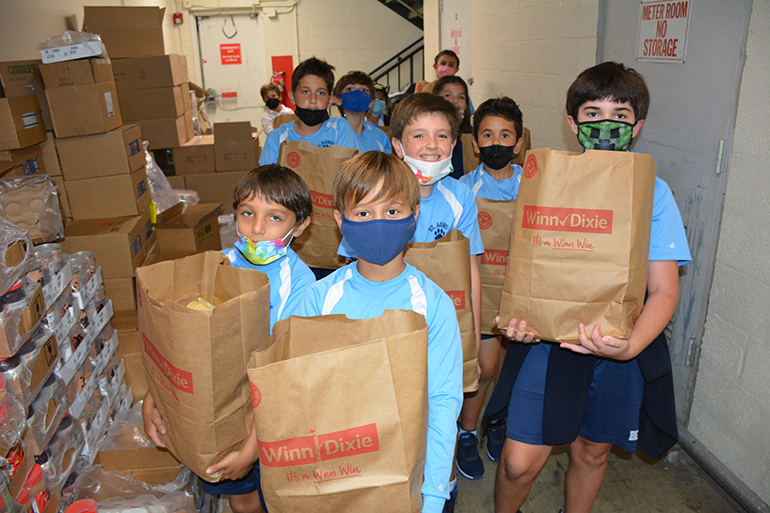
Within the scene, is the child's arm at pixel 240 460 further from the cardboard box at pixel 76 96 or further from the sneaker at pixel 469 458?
the cardboard box at pixel 76 96

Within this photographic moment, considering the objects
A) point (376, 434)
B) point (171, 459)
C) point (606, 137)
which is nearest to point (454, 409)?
point (376, 434)

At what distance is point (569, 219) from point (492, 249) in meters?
0.71

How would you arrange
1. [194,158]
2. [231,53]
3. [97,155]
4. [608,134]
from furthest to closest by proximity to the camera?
1. [231,53]
2. [194,158]
3. [97,155]
4. [608,134]

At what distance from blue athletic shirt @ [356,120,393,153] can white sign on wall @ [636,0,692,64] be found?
4.62 feet

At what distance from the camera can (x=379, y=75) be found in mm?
8555

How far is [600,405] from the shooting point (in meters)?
1.59

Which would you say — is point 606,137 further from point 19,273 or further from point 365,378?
point 19,273

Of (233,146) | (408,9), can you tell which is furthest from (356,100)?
(408,9)

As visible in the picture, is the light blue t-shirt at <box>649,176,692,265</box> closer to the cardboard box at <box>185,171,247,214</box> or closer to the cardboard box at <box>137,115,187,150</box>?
the cardboard box at <box>185,171,247,214</box>

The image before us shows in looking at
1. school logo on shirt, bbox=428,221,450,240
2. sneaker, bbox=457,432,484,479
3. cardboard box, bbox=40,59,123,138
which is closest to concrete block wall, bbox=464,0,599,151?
school logo on shirt, bbox=428,221,450,240

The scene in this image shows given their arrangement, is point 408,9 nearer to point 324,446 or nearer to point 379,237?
point 379,237

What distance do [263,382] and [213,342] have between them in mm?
216

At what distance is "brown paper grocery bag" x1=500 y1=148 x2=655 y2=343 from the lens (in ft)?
4.36

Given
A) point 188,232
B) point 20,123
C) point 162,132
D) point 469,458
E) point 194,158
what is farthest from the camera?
point 194,158
